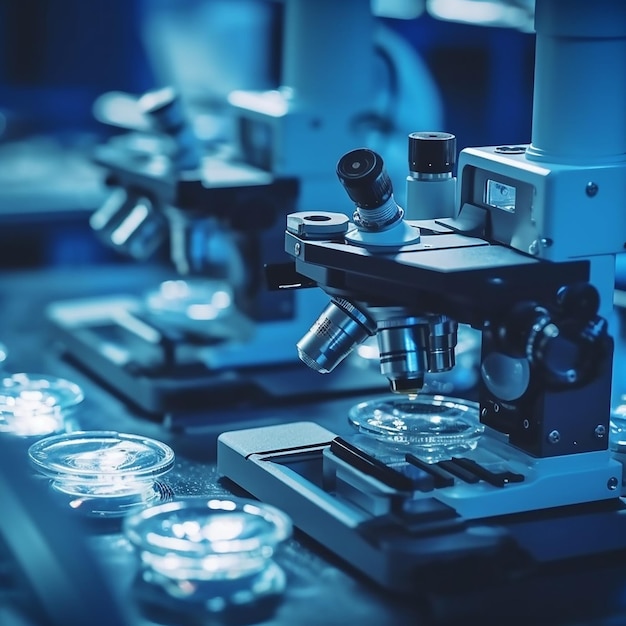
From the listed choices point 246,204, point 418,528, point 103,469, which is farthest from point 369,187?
point 246,204

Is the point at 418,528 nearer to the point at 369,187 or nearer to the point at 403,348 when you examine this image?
the point at 403,348

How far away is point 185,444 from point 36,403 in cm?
22

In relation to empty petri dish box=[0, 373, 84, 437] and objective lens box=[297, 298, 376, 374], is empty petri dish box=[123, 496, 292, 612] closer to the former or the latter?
objective lens box=[297, 298, 376, 374]

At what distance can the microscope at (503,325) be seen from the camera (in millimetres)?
1294

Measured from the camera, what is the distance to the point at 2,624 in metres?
1.21

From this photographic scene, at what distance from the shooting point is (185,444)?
173 centimetres

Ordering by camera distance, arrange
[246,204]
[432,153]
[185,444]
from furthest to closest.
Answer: [246,204] → [185,444] → [432,153]

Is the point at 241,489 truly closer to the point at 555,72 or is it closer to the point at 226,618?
the point at 226,618

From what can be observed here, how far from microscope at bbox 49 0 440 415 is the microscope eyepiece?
1.97ft


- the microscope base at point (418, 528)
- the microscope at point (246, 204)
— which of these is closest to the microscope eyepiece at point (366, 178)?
the microscope base at point (418, 528)

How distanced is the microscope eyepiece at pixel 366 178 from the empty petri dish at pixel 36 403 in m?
0.60

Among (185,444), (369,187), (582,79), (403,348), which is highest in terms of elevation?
(582,79)

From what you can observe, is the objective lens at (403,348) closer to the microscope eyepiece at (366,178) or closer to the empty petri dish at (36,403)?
the microscope eyepiece at (366,178)

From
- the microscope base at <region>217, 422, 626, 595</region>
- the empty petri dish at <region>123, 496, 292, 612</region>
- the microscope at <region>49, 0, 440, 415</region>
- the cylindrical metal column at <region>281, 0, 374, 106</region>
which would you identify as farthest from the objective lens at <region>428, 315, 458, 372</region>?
the cylindrical metal column at <region>281, 0, 374, 106</region>
